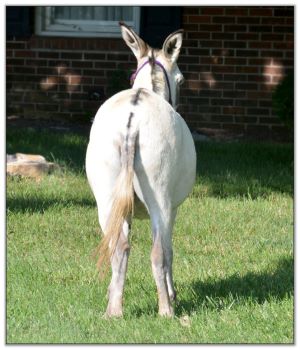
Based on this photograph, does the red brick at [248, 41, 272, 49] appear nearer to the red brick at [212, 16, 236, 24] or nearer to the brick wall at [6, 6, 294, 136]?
the brick wall at [6, 6, 294, 136]

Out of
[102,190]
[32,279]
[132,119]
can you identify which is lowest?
[32,279]

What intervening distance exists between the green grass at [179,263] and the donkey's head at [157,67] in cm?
138

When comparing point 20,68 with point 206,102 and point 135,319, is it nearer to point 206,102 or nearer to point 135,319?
point 206,102

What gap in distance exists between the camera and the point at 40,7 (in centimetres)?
1458

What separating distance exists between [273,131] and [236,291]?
25.3 ft

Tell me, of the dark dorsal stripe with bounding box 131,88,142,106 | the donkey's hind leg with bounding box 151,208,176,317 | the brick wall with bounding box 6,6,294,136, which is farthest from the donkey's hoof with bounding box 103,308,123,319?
the brick wall with bounding box 6,6,294,136

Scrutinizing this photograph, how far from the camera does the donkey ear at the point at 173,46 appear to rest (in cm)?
712

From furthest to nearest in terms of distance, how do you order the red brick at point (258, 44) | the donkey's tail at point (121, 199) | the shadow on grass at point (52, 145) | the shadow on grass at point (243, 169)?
the red brick at point (258, 44) < the shadow on grass at point (52, 145) < the shadow on grass at point (243, 169) < the donkey's tail at point (121, 199)

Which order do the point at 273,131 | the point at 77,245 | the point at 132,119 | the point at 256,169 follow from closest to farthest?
1. the point at 132,119
2. the point at 77,245
3. the point at 256,169
4. the point at 273,131

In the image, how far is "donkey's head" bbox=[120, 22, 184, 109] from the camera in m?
6.85

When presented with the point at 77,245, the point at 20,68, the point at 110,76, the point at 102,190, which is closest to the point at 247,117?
the point at 110,76

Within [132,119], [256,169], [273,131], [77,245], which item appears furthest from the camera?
[273,131]

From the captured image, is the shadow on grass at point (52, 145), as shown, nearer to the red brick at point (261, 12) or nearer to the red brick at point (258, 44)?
the red brick at point (258, 44)

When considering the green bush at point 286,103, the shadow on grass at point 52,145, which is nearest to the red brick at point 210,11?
the green bush at point 286,103
